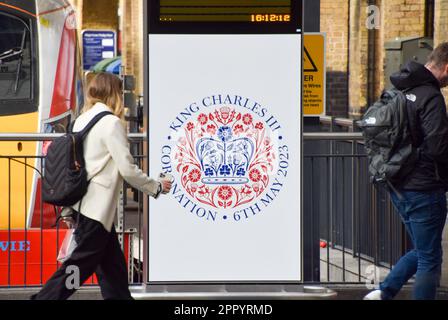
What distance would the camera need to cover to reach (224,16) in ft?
30.4

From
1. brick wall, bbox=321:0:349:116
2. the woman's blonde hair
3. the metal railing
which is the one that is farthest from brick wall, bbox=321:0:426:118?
the woman's blonde hair

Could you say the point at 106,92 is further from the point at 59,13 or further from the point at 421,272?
the point at 59,13

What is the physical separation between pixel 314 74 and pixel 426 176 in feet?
5.60

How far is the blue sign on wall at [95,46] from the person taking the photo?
28578mm

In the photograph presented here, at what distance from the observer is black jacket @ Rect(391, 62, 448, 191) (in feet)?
28.7

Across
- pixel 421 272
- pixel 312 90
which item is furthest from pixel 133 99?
pixel 421 272

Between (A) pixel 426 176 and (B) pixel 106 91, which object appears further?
(A) pixel 426 176

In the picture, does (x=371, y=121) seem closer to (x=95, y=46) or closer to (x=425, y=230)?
(x=425, y=230)

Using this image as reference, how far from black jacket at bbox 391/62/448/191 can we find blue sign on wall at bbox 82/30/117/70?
65.4ft

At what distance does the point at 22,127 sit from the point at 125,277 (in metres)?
6.78

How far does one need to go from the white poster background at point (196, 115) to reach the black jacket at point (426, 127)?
0.83m

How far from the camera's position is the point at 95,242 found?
8414mm

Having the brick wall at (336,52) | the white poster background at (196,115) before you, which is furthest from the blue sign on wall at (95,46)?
the white poster background at (196,115)

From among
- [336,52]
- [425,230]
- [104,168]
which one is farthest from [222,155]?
[336,52]
